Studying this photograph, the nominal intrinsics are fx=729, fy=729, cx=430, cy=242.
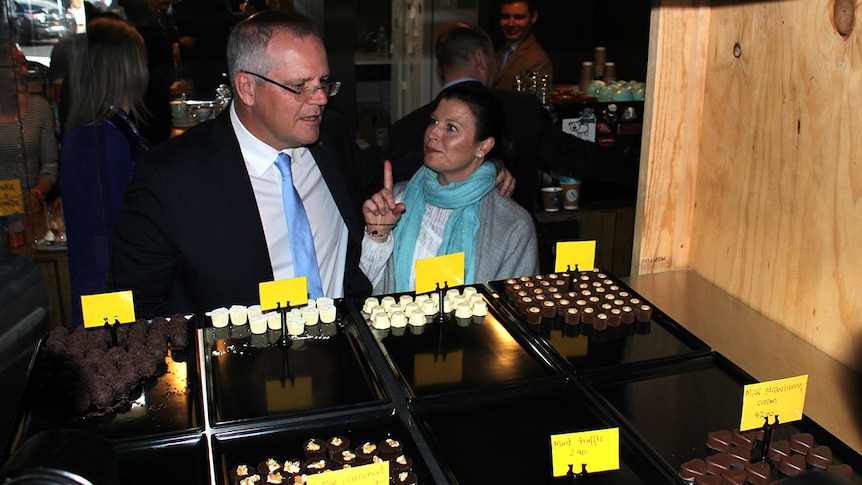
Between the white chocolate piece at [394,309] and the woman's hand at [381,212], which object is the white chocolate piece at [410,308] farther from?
the woman's hand at [381,212]

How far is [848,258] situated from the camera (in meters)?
1.61

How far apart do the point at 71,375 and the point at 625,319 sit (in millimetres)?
1223

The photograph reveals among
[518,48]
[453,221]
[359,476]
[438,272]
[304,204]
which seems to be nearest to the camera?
[359,476]

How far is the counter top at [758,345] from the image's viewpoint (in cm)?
152

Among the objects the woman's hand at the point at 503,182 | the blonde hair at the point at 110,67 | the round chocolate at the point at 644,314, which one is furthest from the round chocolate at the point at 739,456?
the blonde hair at the point at 110,67

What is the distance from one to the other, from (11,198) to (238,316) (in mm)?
1935

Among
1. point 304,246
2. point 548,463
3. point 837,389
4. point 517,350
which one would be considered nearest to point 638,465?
point 548,463

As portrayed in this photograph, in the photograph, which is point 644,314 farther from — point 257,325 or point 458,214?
point 458,214

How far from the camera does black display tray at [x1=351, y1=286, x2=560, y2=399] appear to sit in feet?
4.96

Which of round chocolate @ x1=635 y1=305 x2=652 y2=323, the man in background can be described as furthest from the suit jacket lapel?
the man in background

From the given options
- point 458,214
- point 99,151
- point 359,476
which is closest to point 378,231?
point 458,214

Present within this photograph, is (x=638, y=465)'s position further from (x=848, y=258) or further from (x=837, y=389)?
(x=848, y=258)

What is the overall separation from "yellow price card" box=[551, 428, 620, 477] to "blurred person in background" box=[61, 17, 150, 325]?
8.95 ft

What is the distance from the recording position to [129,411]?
1.40 m
